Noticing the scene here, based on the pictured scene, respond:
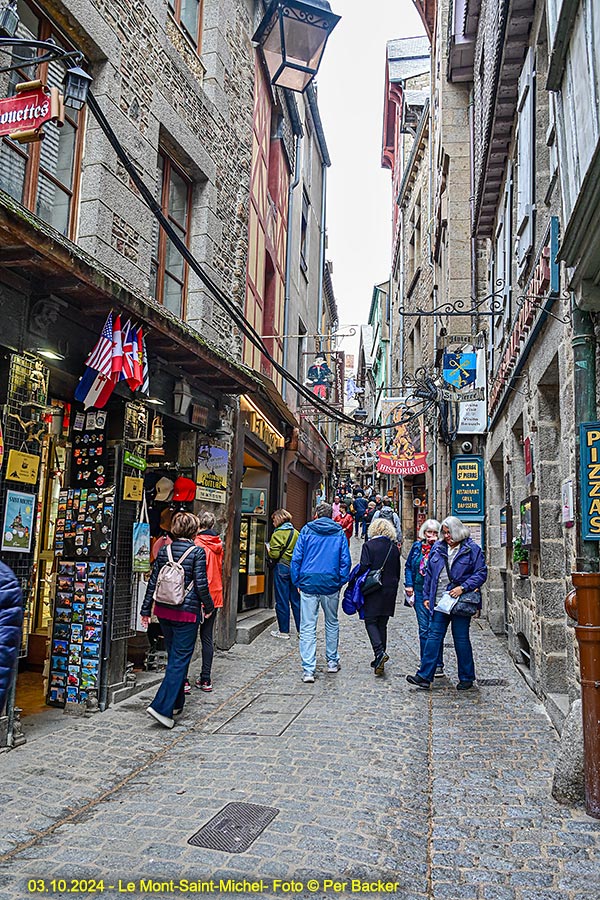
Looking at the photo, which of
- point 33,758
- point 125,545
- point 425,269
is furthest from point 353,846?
point 425,269

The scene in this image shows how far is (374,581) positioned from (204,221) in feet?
16.3

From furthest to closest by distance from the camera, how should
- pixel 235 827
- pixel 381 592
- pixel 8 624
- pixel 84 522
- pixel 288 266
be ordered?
pixel 288 266 → pixel 381 592 → pixel 84 522 → pixel 235 827 → pixel 8 624

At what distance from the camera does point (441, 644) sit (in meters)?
6.78

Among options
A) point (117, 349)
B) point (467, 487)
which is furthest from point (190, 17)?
point (467, 487)

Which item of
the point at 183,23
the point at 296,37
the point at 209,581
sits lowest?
the point at 209,581

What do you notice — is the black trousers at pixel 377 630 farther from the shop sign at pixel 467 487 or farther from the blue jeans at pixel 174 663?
the shop sign at pixel 467 487

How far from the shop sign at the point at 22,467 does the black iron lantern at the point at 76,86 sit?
243cm

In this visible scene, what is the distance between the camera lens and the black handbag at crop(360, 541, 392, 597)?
24.4 feet

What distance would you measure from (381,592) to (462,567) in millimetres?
1033

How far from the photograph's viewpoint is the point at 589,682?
13.0 feet

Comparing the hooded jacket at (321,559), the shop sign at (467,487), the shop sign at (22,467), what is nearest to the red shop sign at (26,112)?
the shop sign at (22,467)

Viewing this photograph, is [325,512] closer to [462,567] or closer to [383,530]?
[383,530]

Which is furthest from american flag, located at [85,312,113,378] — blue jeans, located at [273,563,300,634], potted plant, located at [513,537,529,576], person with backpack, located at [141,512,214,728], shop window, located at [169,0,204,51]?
blue jeans, located at [273,563,300,634]

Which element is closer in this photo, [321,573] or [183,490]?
[321,573]
